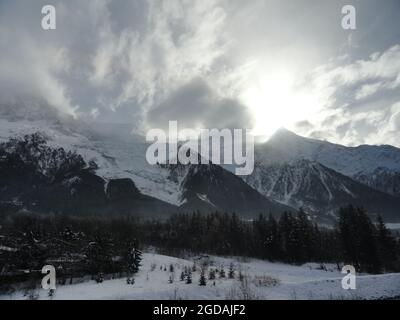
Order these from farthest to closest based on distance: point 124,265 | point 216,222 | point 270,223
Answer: point 216,222 < point 270,223 < point 124,265

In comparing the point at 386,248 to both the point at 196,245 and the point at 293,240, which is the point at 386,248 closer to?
the point at 293,240

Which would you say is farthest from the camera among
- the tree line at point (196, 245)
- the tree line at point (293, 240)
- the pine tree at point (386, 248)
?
the tree line at point (293, 240)

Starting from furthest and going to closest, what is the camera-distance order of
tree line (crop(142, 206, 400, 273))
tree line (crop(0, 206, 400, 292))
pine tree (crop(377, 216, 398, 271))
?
tree line (crop(142, 206, 400, 273)) < pine tree (crop(377, 216, 398, 271)) < tree line (crop(0, 206, 400, 292))

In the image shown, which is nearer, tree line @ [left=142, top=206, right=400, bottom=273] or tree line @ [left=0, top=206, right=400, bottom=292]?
tree line @ [left=0, top=206, right=400, bottom=292]

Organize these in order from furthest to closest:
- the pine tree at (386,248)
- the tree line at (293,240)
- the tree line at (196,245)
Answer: the tree line at (293,240), the pine tree at (386,248), the tree line at (196,245)

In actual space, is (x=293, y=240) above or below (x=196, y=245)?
above

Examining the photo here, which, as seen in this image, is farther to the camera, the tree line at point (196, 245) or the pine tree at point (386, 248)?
the pine tree at point (386, 248)

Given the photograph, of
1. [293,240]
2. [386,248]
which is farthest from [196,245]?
[386,248]

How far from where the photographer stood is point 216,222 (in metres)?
128

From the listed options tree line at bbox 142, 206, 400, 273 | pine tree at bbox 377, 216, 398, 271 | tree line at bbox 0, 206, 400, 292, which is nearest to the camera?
tree line at bbox 0, 206, 400, 292
